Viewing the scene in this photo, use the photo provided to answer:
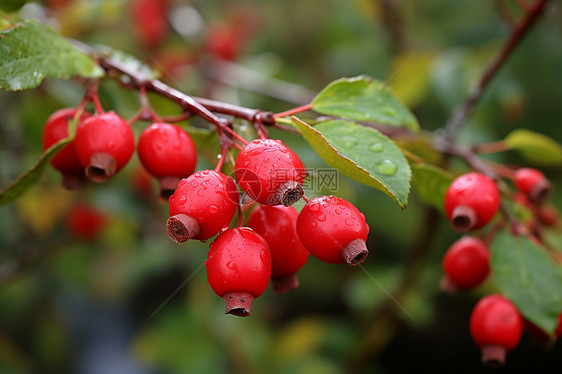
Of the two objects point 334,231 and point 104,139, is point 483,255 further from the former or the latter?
point 104,139

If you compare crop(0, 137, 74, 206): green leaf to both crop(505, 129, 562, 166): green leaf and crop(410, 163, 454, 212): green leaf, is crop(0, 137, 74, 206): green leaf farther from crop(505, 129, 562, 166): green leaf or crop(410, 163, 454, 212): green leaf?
crop(505, 129, 562, 166): green leaf

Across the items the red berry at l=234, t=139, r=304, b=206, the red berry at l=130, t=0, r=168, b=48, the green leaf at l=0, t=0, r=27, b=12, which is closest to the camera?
the red berry at l=234, t=139, r=304, b=206

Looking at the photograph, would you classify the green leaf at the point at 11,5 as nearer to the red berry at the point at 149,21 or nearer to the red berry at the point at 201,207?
the red berry at the point at 201,207

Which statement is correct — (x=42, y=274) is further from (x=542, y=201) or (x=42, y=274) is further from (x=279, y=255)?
(x=542, y=201)

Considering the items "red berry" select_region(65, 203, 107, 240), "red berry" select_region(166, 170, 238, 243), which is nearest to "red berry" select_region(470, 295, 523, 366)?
"red berry" select_region(166, 170, 238, 243)

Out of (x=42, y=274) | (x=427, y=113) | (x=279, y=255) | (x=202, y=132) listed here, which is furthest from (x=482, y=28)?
(x=42, y=274)

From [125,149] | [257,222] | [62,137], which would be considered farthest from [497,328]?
[62,137]

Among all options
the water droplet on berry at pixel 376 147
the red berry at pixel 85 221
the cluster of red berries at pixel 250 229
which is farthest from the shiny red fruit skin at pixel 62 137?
the red berry at pixel 85 221
